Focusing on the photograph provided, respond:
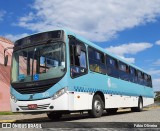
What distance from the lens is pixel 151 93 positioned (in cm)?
2791

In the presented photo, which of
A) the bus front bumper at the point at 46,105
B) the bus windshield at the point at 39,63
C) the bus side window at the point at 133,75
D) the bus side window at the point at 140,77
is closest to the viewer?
the bus front bumper at the point at 46,105

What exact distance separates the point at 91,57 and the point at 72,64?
2167mm

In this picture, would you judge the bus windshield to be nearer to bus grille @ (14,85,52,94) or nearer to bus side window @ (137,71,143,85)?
bus grille @ (14,85,52,94)

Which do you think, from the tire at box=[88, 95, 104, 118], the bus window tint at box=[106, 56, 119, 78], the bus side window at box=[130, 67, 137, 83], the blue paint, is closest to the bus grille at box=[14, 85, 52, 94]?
the blue paint

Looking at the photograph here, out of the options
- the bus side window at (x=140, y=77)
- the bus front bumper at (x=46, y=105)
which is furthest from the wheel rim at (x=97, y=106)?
the bus side window at (x=140, y=77)

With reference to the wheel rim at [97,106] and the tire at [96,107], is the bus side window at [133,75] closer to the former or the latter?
the tire at [96,107]

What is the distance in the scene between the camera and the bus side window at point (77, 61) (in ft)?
39.1

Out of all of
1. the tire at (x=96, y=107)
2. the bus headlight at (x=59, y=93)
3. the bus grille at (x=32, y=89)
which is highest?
Answer: the bus grille at (x=32, y=89)

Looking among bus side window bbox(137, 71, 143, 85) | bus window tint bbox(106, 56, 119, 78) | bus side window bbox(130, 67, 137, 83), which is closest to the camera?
bus window tint bbox(106, 56, 119, 78)

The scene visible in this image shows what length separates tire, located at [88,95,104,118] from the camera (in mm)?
13305

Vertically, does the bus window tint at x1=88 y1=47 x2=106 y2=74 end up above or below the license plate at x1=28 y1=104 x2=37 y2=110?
above

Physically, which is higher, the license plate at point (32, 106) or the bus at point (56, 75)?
the bus at point (56, 75)

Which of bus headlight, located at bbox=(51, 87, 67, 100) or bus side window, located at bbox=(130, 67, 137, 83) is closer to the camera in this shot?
bus headlight, located at bbox=(51, 87, 67, 100)

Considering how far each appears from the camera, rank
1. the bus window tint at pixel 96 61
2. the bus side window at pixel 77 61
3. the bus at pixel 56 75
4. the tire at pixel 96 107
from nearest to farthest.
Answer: the bus at pixel 56 75, the bus side window at pixel 77 61, the tire at pixel 96 107, the bus window tint at pixel 96 61
